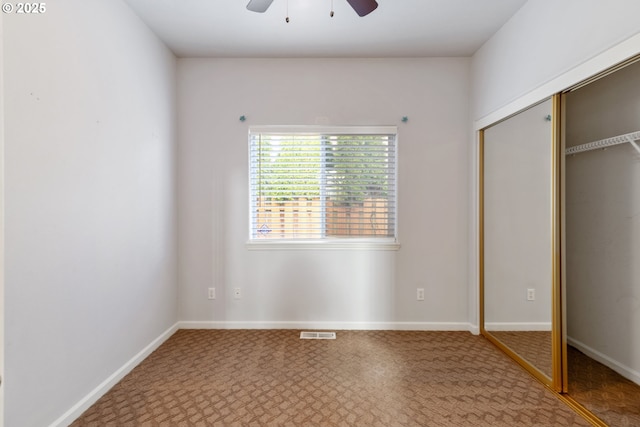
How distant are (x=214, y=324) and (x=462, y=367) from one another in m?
2.30

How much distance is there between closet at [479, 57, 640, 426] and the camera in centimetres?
189

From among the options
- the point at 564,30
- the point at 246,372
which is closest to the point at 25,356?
the point at 246,372

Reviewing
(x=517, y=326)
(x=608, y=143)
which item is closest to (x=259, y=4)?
(x=608, y=143)

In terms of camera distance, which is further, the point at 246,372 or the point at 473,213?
the point at 473,213

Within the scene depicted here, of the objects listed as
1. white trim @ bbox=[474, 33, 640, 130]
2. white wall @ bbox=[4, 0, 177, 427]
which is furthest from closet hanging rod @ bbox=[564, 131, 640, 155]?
white wall @ bbox=[4, 0, 177, 427]

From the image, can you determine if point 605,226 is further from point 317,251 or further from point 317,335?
point 317,335

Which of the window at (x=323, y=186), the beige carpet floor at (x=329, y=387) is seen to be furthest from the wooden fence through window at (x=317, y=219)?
the beige carpet floor at (x=329, y=387)

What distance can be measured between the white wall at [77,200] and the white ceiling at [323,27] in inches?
13.7

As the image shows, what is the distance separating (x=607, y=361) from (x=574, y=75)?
1799mm

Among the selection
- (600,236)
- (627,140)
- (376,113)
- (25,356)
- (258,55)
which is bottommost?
(25,356)

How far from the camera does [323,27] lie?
8.89 feet

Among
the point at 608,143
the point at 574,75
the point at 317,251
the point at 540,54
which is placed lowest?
the point at 317,251

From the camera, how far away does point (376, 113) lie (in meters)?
3.25

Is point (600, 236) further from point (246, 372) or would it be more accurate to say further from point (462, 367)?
point (246, 372)
